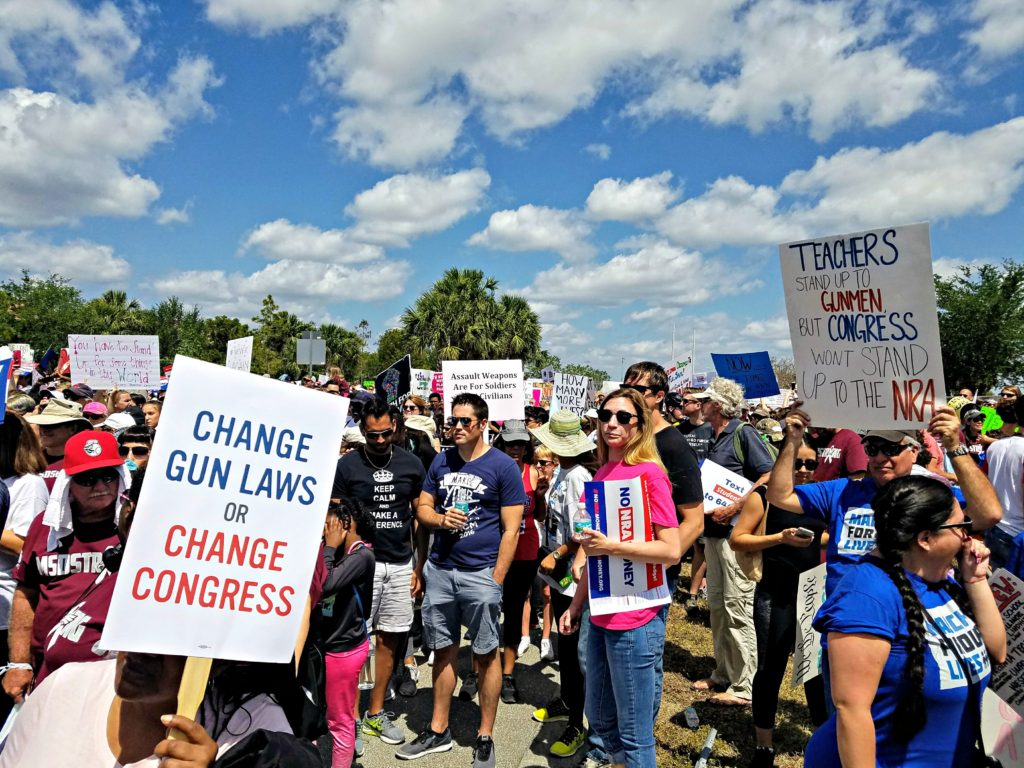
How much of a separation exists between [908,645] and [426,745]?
3193mm

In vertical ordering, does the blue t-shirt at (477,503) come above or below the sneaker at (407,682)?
above

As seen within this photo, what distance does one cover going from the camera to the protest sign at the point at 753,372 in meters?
9.81

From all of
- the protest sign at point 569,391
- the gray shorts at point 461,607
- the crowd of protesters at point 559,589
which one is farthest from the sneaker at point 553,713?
the protest sign at point 569,391

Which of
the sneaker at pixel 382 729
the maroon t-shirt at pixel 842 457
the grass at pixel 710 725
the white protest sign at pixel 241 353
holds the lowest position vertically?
the grass at pixel 710 725

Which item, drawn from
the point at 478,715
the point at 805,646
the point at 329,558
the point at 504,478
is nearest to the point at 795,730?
the point at 805,646

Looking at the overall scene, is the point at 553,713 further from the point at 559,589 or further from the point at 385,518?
the point at 385,518

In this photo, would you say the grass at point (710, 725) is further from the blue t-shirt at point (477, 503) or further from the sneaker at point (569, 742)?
the blue t-shirt at point (477, 503)

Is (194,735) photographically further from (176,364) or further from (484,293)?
(484,293)

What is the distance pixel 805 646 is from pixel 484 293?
36703mm

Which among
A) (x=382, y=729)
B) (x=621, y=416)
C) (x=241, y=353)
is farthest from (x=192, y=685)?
(x=241, y=353)

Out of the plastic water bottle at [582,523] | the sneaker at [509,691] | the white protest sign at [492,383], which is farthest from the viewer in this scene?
the white protest sign at [492,383]

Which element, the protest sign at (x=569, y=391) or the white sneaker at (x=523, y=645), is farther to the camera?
the protest sign at (x=569, y=391)

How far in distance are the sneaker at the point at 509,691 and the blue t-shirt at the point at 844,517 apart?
8.88 feet

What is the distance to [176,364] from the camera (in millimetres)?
1649
